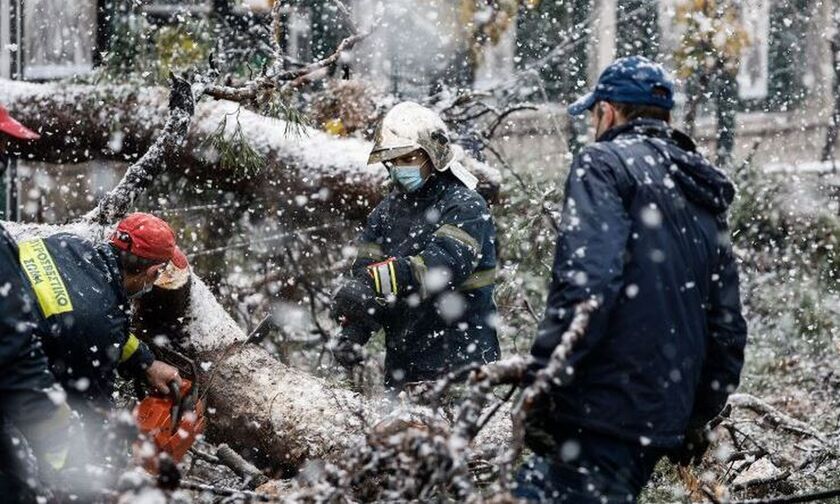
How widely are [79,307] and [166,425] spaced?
37.9 inches

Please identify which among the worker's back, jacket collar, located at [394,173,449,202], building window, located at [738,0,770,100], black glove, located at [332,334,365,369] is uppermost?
the worker's back

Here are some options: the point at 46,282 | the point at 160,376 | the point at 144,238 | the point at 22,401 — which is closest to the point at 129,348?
the point at 160,376

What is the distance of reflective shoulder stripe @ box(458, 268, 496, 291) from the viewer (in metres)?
4.36

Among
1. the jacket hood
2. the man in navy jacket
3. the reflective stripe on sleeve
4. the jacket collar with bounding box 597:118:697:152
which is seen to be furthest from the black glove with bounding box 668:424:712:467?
the reflective stripe on sleeve

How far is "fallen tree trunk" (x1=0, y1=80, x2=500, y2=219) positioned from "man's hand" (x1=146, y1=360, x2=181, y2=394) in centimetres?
181

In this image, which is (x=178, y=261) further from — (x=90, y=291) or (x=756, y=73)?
(x=756, y=73)

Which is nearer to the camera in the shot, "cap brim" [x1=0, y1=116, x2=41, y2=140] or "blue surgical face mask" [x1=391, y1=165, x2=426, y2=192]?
"cap brim" [x1=0, y1=116, x2=41, y2=140]

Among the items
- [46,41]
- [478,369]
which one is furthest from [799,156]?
[478,369]

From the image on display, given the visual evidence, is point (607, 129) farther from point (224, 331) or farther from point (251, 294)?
point (251, 294)

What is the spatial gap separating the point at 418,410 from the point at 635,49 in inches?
415

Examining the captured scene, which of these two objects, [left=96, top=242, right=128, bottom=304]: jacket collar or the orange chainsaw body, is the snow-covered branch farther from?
[left=96, top=242, right=128, bottom=304]: jacket collar

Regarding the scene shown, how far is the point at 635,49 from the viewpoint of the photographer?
1333 cm

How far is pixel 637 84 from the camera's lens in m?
2.88

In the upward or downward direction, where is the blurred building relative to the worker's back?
downward
